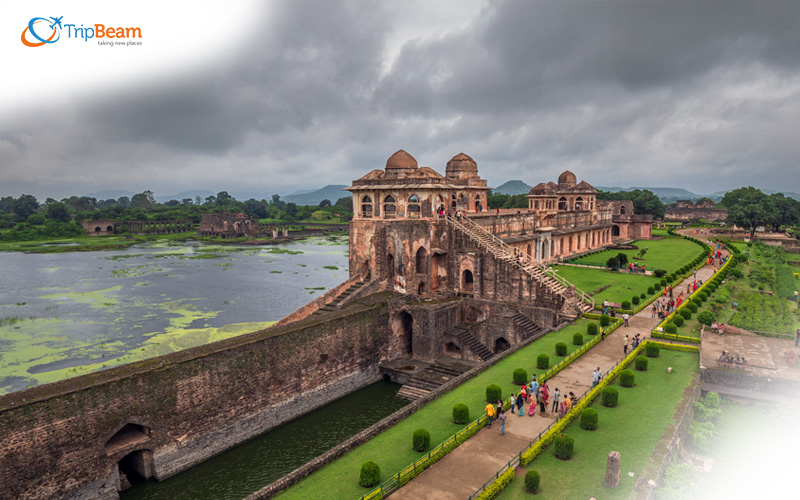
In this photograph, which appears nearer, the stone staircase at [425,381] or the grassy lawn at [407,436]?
the grassy lawn at [407,436]

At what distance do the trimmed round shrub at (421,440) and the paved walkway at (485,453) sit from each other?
108cm

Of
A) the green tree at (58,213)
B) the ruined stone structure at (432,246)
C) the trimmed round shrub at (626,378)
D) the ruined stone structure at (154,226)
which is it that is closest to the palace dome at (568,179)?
the ruined stone structure at (432,246)

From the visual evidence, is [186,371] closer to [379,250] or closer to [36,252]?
[379,250]

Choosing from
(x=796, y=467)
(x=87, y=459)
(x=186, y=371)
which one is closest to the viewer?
(x=796, y=467)

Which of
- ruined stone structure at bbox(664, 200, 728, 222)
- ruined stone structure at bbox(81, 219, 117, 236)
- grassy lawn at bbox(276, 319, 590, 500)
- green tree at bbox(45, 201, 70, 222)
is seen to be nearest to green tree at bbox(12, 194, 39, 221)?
green tree at bbox(45, 201, 70, 222)

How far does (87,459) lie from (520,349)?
71.9ft

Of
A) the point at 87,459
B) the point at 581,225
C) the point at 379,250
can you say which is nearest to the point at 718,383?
the point at 379,250

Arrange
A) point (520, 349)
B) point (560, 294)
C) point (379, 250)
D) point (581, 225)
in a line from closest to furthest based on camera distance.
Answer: point (520, 349) → point (560, 294) → point (379, 250) → point (581, 225)

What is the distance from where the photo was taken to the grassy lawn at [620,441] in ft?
50.2

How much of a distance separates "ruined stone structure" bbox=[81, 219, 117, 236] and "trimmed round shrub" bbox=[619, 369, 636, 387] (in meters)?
156

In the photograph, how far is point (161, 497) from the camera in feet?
67.7

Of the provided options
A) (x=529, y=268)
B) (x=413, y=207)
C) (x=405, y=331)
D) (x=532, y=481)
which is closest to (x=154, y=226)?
(x=413, y=207)

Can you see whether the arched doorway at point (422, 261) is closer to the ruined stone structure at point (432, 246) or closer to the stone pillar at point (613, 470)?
the ruined stone structure at point (432, 246)

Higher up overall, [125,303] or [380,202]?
[380,202]
